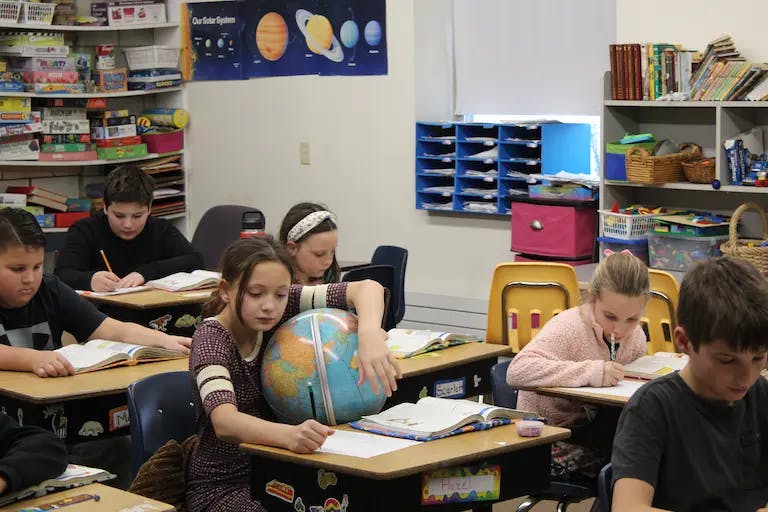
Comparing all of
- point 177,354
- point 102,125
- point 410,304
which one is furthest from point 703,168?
point 102,125

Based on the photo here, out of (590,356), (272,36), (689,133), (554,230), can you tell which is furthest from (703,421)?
(272,36)

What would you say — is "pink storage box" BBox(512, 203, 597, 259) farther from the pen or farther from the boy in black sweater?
the pen

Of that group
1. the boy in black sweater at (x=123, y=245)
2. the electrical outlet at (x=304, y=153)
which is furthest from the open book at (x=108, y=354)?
the electrical outlet at (x=304, y=153)

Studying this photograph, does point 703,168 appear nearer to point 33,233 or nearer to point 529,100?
point 529,100

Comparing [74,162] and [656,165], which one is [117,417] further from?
[74,162]

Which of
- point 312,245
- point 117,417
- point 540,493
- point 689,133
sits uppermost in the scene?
point 689,133

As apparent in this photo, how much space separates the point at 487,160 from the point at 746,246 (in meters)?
1.78

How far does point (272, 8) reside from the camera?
25.6ft

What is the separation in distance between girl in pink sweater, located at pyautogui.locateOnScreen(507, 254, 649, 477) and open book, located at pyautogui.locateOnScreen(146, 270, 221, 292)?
1997 millimetres

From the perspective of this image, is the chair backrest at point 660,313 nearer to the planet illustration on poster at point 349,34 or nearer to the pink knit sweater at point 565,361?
the pink knit sweater at point 565,361

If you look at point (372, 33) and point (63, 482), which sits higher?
point (372, 33)

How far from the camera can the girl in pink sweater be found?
10.8ft

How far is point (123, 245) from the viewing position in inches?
214

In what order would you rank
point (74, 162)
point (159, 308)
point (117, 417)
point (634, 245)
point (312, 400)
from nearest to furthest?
point (312, 400) < point (117, 417) < point (159, 308) < point (634, 245) < point (74, 162)
